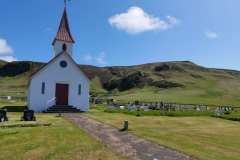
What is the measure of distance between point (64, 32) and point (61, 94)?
28.9 feet

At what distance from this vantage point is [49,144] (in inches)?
590

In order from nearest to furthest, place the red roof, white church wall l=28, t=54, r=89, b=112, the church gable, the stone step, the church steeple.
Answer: the stone step
white church wall l=28, t=54, r=89, b=112
the church gable
the church steeple
the red roof

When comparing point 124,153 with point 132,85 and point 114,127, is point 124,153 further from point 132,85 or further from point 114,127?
point 132,85

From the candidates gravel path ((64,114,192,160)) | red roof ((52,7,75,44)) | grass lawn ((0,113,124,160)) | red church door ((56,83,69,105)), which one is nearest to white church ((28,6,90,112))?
red church door ((56,83,69,105))

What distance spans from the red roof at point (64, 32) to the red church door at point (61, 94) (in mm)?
6277

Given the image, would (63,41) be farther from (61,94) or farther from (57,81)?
(61,94)

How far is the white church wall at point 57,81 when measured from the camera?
35844 millimetres

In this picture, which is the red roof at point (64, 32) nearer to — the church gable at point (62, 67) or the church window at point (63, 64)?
the church gable at point (62, 67)

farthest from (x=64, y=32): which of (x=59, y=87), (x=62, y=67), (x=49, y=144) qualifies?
(x=49, y=144)

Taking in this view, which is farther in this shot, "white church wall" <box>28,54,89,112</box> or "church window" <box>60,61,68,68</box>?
"church window" <box>60,61,68,68</box>

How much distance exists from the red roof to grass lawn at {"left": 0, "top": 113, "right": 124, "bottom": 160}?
21.5 metres

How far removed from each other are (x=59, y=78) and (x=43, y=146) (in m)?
23.0

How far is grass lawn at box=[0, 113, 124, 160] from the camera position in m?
12.8

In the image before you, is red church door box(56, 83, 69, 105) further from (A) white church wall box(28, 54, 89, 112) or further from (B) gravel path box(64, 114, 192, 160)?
(B) gravel path box(64, 114, 192, 160)
